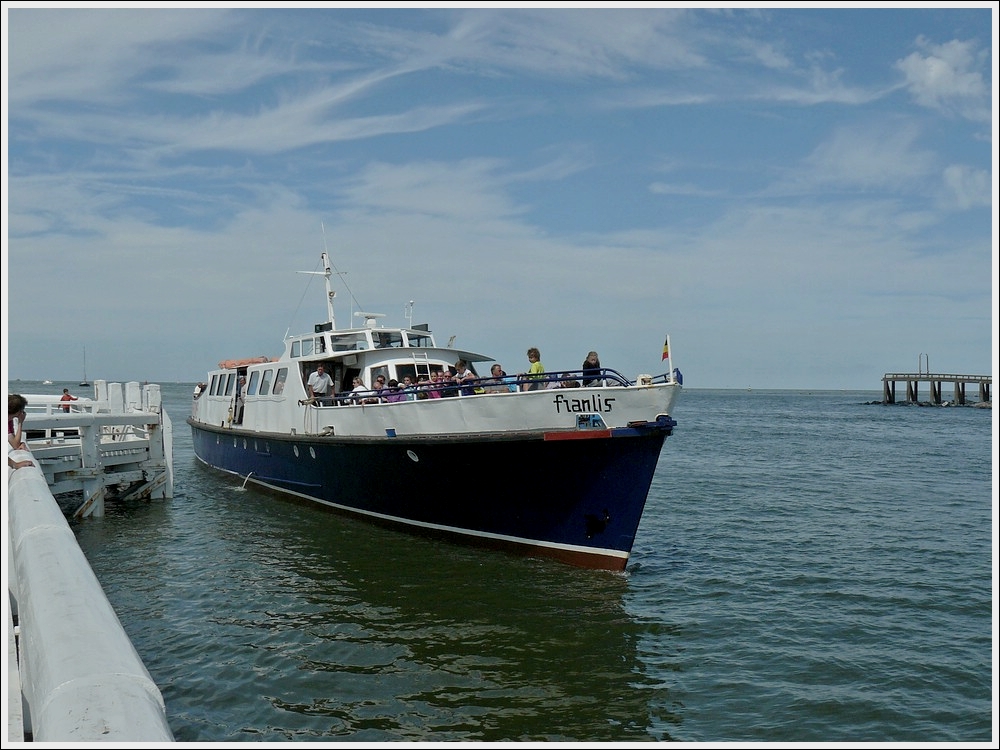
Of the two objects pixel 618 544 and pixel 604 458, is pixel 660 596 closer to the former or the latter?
pixel 618 544

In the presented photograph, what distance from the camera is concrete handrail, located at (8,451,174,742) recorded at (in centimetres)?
252

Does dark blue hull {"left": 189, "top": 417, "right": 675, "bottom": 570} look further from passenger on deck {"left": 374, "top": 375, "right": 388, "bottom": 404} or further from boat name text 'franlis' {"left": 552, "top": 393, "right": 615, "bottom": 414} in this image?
passenger on deck {"left": 374, "top": 375, "right": 388, "bottom": 404}

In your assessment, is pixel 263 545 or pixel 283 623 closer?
pixel 283 623

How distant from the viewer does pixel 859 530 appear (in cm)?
1755

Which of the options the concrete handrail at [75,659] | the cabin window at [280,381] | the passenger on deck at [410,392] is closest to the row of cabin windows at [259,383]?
the cabin window at [280,381]

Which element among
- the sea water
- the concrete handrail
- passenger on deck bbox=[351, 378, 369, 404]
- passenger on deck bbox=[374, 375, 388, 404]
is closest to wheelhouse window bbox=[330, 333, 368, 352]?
passenger on deck bbox=[351, 378, 369, 404]

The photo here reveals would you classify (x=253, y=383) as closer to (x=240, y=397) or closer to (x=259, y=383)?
(x=259, y=383)

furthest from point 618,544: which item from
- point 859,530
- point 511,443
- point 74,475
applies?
point 74,475

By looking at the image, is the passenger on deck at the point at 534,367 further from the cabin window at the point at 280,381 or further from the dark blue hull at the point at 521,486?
the cabin window at the point at 280,381

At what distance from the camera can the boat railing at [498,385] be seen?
12508 mm

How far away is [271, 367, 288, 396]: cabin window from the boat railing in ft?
10.5

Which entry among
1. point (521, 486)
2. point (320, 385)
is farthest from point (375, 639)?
point (320, 385)

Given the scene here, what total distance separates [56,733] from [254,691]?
6.14 metres

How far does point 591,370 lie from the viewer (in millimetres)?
12484
